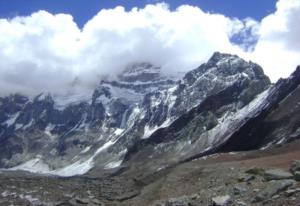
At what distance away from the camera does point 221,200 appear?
51.4 metres

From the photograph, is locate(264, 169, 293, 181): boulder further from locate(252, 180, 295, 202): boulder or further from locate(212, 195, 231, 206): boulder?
locate(212, 195, 231, 206): boulder

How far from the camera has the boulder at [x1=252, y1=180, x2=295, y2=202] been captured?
47781 millimetres

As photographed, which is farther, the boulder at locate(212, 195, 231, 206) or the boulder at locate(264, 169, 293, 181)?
the boulder at locate(264, 169, 293, 181)

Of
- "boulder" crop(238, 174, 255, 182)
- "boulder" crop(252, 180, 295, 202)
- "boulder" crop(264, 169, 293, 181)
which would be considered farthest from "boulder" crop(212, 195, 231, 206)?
"boulder" crop(238, 174, 255, 182)

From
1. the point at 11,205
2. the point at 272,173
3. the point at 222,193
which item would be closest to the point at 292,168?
the point at 272,173

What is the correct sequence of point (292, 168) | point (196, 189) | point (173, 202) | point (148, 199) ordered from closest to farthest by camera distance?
point (292, 168) → point (173, 202) → point (196, 189) → point (148, 199)

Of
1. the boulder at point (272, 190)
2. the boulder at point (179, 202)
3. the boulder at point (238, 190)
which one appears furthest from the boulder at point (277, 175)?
the boulder at point (179, 202)

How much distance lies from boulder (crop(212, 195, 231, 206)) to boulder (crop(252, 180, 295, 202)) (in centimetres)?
270

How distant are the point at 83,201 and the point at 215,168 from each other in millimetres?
36696

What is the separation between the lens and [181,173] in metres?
83.4

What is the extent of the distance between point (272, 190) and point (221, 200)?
4.79m

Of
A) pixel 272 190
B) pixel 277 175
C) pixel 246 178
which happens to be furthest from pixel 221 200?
pixel 246 178

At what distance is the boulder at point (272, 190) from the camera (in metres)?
47.8

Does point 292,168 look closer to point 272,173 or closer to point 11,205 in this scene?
point 272,173
